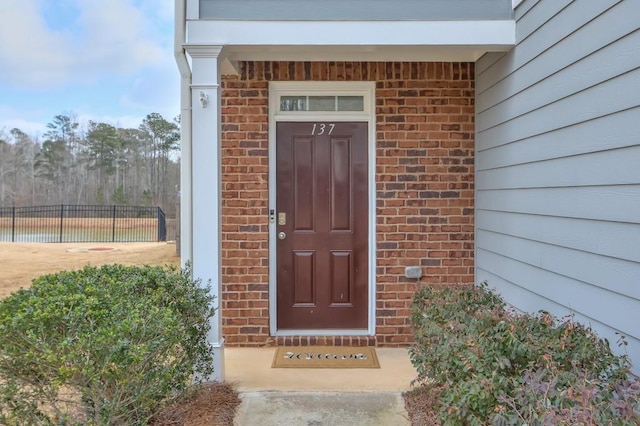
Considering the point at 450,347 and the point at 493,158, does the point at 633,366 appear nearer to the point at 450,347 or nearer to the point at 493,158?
the point at 450,347

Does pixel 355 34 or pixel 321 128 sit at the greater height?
pixel 355 34

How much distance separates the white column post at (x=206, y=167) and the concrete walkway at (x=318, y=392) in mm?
373

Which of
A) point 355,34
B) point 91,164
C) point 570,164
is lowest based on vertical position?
point 570,164

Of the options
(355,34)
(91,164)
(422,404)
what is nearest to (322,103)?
(355,34)

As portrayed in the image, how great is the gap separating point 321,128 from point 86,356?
2810mm

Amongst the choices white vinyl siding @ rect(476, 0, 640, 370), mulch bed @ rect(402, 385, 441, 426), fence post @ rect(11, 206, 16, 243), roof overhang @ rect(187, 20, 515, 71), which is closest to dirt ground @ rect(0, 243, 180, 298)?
fence post @ rect(11, 206, 16, 243)

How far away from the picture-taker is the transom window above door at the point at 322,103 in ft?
14.2

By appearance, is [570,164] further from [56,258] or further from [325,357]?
[56,258]

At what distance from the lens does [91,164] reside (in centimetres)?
2088

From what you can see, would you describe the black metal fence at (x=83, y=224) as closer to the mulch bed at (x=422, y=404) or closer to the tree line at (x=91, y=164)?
the tree line at (x=91, y=164)

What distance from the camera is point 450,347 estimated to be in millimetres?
2207

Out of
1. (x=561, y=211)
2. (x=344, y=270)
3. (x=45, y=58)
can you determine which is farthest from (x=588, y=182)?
(x=45, y=58)

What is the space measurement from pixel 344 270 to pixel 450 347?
87.1 inches

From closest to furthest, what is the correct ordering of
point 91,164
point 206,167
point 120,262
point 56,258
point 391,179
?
point 206,167 → point 391,179 → point 120,262 → point 56,258 → point 91,164
